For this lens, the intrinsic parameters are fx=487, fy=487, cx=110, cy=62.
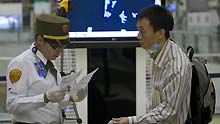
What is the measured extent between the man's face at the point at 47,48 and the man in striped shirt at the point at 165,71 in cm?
43

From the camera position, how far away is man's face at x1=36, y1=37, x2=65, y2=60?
2373mm

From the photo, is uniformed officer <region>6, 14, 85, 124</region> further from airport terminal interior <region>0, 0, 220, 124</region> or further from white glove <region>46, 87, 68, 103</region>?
airport terminal interior <region>0, 0, 220, 124</region>

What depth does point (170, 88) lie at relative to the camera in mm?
2160

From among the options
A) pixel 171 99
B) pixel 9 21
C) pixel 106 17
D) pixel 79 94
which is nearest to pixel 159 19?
pixel 171 99

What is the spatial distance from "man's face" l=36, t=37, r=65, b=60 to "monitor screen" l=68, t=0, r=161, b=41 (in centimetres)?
139

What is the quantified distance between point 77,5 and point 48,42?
1476 millimetres

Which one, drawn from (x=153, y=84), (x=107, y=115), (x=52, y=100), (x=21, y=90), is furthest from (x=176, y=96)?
(x=107, y=115)

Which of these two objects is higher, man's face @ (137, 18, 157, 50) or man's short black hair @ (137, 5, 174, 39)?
man's short black hair @ (137, 5, 174, 39)

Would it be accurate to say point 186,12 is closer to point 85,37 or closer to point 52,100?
point 85,37

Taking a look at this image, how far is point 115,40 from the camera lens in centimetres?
378

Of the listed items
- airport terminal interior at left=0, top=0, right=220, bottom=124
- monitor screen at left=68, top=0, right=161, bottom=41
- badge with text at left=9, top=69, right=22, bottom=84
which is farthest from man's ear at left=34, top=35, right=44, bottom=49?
monitor screen at left=68, top=0, right=161, bottom=41

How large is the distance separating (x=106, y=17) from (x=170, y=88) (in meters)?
1.75

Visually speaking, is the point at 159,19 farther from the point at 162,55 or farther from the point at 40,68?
the point at 40,68

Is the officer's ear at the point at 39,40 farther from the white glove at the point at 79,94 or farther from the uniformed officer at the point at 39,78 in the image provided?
the white glove at the point at 79,94
